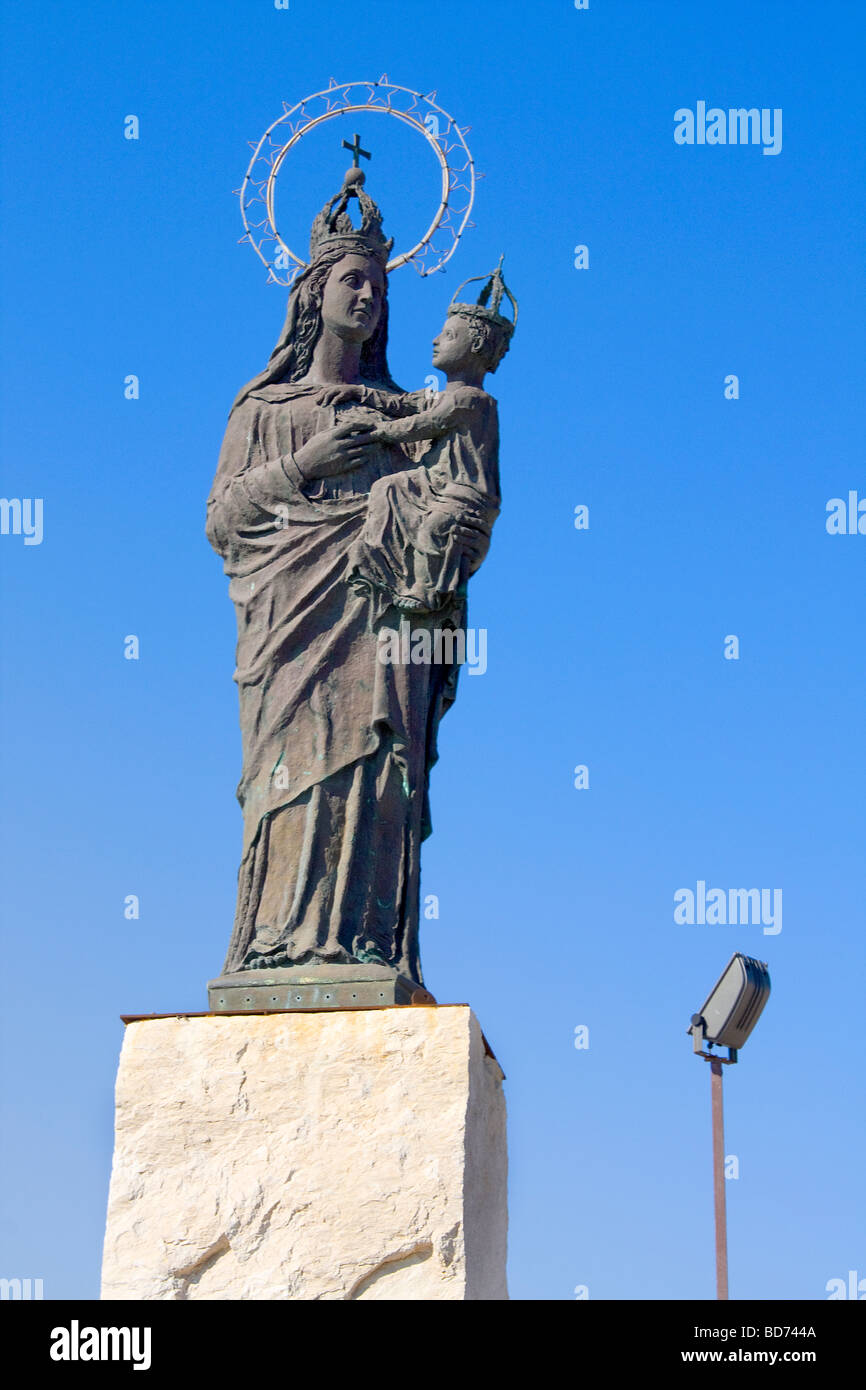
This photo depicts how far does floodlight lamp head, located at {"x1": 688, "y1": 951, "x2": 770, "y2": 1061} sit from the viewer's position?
12227 mm

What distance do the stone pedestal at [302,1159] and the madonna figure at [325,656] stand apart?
0.53 meters

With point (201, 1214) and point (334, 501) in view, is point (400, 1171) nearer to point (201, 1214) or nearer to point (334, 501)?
point (201, 1214)

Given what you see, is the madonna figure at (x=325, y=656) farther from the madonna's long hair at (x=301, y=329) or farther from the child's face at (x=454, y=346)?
the child's face at (x=454, y=346)

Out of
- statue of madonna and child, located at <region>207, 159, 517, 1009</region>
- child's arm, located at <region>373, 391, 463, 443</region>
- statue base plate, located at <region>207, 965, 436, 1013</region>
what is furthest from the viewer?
child's arm, located at <region>373, 391, 463, 443</region>

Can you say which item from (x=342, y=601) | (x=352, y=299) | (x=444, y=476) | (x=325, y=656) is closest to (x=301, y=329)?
(x=352, y=299)

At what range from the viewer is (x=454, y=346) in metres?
12.0

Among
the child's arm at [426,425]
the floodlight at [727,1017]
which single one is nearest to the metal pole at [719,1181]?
the floodlight at [727,1017]

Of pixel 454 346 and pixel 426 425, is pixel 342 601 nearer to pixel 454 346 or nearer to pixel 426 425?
pixel 426 425

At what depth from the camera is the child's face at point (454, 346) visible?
12031 mm

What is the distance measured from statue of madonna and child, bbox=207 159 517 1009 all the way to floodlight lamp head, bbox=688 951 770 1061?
2.00 m

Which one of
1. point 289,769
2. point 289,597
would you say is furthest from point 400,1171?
point 289,597
